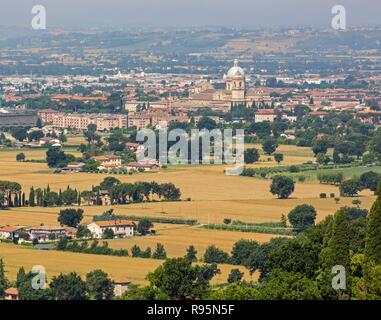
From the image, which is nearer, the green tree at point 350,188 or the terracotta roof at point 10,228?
the terracotta roof at point 10,228

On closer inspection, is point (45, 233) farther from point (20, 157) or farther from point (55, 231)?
point (20, 157)

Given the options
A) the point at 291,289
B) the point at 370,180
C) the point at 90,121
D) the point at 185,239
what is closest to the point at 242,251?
the point at 185,239

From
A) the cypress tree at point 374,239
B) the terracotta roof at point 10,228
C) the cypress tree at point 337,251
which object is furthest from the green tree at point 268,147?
the cypress tree at point 374,239

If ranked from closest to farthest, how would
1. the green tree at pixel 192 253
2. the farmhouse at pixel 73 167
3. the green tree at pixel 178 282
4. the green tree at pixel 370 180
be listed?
the green tree at pixel 178 282 < the green tree at pixel 192 253 < the green tree at pixel 370 180 < the farmhouse at pixel 73 167

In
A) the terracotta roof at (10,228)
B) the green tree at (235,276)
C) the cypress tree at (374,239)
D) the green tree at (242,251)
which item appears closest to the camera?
the cypress tree at (374,239)

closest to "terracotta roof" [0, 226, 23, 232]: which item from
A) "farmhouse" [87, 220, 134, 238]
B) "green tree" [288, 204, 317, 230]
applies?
"farmhouse" [87, 220, 134, 238]

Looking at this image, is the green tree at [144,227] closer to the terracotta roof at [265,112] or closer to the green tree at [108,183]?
the green tree at [108,183]

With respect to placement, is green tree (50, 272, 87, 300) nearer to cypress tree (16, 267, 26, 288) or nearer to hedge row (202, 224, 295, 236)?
cypress tree (16, 267, 26, 288)
